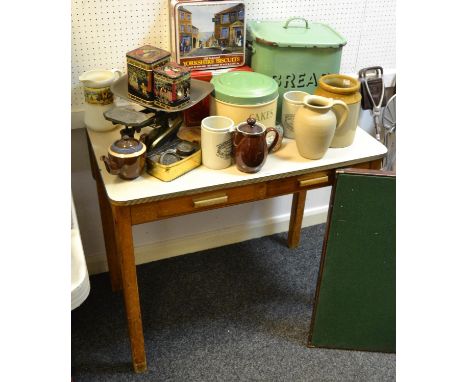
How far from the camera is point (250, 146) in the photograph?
4.58ft

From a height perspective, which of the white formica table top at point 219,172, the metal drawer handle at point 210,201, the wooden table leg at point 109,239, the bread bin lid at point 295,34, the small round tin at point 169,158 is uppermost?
the bread bin lid at point 295,34

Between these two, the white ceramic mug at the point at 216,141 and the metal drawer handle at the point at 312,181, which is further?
the metal drawer handle at the point at 312,181

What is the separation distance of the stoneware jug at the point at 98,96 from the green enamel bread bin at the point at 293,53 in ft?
1.53

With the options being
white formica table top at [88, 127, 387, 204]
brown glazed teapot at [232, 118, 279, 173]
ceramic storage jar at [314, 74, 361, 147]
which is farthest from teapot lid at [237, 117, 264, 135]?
ceramic storage jar at [314, 74, 361, 147]

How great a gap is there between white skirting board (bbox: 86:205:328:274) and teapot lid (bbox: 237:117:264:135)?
860 millimetres

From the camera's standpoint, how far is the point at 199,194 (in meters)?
1.42

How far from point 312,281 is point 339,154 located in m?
0.71

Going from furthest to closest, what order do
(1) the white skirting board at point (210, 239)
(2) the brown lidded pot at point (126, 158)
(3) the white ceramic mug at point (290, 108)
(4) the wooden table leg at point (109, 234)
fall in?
(1) the white skirting board at point (210, 239), (4) the wooden table leg at point (109, 234), (3) the white ceramic mug at point (290, 108), (2) the brown lidded pot at point (126, 158)

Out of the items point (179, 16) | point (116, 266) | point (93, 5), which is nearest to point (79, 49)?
point (93, 5)

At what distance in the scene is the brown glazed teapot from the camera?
54.9 inches

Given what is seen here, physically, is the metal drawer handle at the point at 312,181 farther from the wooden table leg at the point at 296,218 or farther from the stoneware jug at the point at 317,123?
the wooden table leg at the point at 296,218

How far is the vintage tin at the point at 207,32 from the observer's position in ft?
5.16

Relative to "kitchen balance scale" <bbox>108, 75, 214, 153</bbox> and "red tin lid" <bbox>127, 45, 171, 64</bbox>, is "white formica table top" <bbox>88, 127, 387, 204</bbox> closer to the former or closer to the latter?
"kitchen balance scale" <bbox>108, 75, 214, 153</bbox>

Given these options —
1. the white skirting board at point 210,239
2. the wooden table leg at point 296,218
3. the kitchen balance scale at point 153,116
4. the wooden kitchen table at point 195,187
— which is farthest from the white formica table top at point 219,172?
the white skirting board at point 210,239
